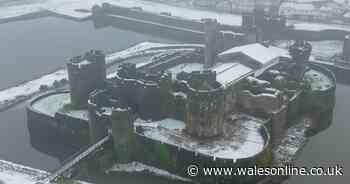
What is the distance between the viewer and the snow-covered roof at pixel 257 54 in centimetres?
5081

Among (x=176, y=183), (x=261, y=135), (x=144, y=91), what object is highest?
(x=144, y=91)

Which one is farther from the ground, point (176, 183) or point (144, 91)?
point (144, 91)

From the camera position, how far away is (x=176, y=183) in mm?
35781

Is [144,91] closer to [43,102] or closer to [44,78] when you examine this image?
[43,102]

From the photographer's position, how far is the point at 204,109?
3575 cm

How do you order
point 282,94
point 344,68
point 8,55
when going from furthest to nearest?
point 8,55 → point 344,68 → point 282,94

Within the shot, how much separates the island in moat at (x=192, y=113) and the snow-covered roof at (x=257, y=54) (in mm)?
183

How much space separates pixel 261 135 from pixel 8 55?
4408 cm

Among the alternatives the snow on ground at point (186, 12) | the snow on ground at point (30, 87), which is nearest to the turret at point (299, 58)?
the snow on ground at point (30, 87)

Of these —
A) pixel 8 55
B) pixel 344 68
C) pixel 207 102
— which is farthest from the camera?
pixel 8 55

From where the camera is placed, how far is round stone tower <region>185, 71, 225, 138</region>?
3550cm

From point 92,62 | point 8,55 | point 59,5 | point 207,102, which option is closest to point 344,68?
point 207,102

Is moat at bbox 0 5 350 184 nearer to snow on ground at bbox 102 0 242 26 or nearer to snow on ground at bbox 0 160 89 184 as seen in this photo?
snow on ground at bbox 0 160 89 184

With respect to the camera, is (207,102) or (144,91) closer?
(207,102)
